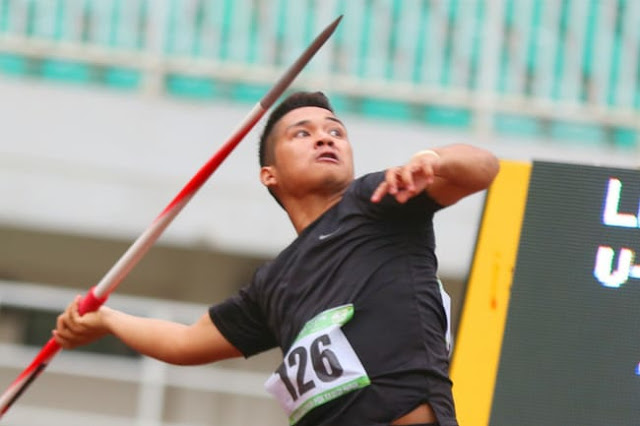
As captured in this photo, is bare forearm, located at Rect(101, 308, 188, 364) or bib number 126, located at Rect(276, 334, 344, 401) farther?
bare forearm, located at Rect(101, 308, 188, 364)

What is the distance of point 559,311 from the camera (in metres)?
4.00

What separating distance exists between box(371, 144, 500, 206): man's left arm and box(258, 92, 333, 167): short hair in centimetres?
57

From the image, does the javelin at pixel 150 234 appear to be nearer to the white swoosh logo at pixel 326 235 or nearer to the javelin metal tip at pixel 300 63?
the javelin metal tip at pixel 300 63

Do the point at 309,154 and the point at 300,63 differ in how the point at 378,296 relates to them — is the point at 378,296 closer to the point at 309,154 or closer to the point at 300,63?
the point at 309,154

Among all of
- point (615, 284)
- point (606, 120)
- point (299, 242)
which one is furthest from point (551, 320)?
point (606, 120)

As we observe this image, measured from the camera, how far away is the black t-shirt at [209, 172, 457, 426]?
330cm

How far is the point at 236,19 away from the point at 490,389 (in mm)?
4146

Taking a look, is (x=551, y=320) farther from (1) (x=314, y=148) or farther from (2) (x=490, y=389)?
(1) (x=314, y=148)

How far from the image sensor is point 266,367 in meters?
8.38

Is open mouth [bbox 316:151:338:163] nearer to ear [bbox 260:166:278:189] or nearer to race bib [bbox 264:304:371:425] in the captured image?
ear [bbox 260:166:278:189]

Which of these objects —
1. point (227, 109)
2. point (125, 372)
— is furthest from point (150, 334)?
point (125, 372)

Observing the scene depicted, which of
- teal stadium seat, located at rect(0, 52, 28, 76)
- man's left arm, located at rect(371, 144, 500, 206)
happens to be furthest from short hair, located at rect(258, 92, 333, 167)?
teal stadium seat, located at rect(0, 52, 28, 76)

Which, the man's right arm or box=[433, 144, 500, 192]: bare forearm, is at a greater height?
box=[433, 144, 500, 192]: bare forearm

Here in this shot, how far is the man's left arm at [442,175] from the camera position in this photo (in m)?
3.12
